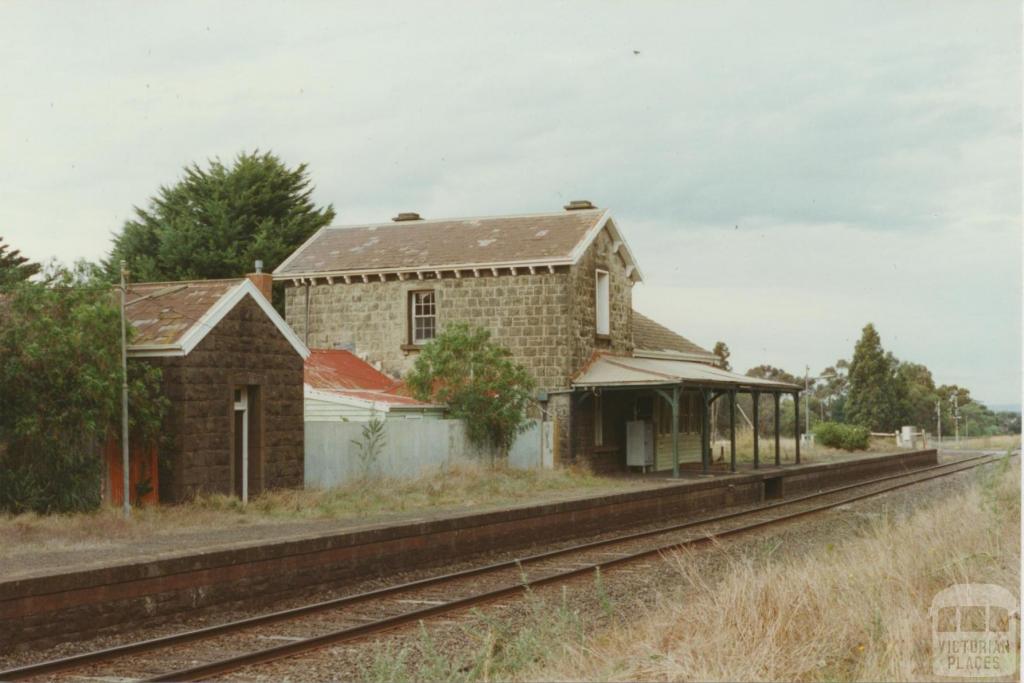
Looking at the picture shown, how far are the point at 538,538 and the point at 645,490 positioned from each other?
4448 millimetres

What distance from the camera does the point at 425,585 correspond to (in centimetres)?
1342

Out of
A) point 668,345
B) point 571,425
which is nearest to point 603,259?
point 571,425

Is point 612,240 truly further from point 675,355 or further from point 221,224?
point 221,224

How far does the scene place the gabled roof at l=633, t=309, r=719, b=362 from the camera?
34719 millimetres

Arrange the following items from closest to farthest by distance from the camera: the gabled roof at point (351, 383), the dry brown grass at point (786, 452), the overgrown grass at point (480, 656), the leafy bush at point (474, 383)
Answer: the overgrown grass at point (480, 656) → the gabled roof at point (351, 383) → the leafy bush at point (474, 383) → the dry brown grass at point (786, 452)

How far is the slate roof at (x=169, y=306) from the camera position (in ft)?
62.0

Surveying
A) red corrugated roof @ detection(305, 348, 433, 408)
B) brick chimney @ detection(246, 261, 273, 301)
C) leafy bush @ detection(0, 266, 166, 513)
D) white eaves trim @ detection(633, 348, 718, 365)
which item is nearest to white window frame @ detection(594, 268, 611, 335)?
white eaves trim @ detection(633, 348, 718, 365)

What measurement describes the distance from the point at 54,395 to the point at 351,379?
470 inches

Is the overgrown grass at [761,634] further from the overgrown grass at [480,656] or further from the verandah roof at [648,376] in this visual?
the verandah roof at [648,376]

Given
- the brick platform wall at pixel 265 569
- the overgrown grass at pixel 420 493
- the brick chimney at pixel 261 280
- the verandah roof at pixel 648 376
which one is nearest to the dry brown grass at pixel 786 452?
the verandah roof at pixel 648 376

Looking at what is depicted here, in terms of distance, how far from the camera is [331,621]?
11.3 metres

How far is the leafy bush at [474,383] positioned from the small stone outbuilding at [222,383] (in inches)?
202

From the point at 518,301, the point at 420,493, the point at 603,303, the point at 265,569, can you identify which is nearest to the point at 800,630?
the point at 265,569

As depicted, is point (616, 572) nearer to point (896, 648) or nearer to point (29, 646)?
point (29, 646)
